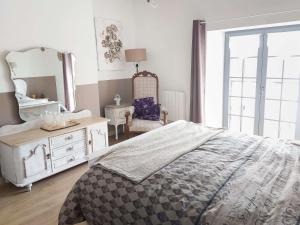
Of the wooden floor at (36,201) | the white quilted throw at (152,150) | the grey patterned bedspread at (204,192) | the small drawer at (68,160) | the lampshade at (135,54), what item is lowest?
the wooden floor at (36,201)

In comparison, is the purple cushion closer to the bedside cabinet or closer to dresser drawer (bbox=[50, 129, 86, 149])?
the bedside cabinet

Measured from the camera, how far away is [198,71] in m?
3.93

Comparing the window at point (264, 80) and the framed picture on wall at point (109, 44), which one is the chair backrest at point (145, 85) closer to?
the framed picture on wall at point (109, 44)

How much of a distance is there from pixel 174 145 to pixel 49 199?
1.55 meters

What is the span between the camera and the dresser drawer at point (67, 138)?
9.84 ft

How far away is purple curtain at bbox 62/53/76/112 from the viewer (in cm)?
347

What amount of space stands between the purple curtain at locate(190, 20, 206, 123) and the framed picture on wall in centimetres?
151

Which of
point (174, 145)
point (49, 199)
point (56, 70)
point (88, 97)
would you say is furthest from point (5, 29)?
point (174, 145)

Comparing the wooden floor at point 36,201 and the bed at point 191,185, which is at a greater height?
the bed at point 191,185

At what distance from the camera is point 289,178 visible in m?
1.55

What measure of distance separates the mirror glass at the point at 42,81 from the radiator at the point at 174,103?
1732 millimetres

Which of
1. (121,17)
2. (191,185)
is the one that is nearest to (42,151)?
(191,185)

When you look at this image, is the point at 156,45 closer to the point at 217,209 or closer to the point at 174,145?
the point at 174,145

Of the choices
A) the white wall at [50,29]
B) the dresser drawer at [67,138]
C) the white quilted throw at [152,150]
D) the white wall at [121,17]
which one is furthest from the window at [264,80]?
the dresser drawer at [67,138]
